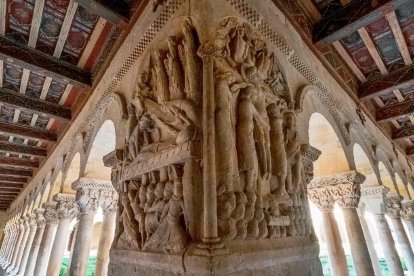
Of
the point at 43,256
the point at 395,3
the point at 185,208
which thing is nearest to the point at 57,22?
the point at 185,208

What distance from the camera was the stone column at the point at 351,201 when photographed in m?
3.75

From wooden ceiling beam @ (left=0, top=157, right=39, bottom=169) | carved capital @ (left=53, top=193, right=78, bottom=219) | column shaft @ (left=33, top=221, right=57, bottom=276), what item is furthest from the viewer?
wooden ceiling beam @ (left=0, top=157, right=39, bottom=169)

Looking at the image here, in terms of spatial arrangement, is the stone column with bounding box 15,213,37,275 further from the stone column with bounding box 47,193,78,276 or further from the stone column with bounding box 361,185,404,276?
the stone column with bounding box 361,185,404,276

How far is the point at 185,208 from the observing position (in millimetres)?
1598

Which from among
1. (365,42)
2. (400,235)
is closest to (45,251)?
(365,42)

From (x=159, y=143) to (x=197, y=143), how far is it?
Answer: 506 millimetres

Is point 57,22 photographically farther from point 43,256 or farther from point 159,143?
point 43,256

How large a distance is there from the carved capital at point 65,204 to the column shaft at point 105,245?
151 cm

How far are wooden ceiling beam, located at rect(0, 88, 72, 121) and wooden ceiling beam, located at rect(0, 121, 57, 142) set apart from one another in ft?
5.32

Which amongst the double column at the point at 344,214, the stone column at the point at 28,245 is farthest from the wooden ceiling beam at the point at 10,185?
the double column at the point at 344,214

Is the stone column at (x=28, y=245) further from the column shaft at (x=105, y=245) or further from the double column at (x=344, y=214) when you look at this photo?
the double column at (x=344, y=214)

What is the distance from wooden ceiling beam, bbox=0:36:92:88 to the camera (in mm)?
3623

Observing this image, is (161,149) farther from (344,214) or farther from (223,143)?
(344,214)

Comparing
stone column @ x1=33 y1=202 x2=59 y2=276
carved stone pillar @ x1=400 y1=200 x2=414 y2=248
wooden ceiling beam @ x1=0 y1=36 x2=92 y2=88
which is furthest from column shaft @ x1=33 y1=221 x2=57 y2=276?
carved stone pillar @ x1=400 y1=200 x2=414 y2=248
